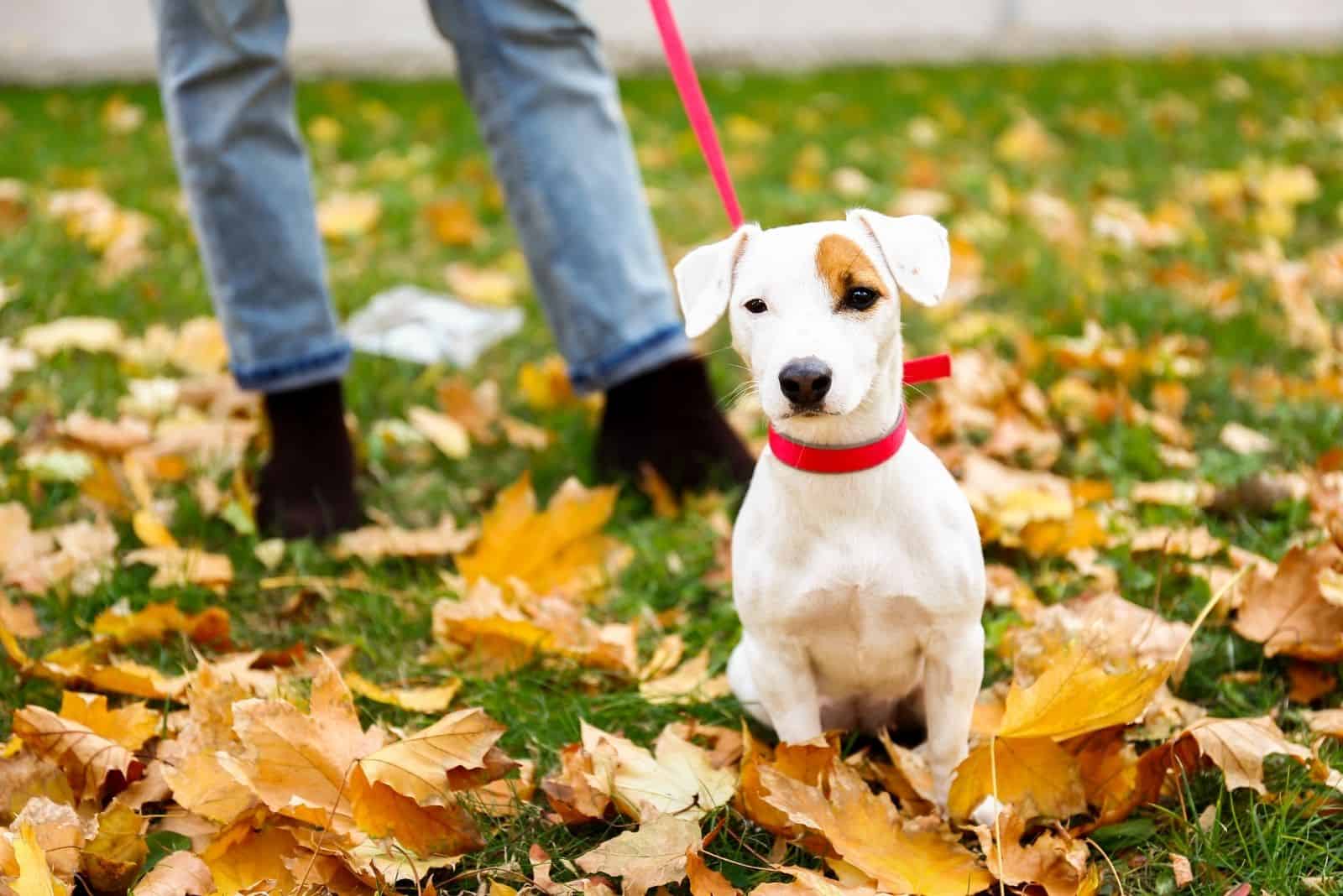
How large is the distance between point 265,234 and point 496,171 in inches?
17.6

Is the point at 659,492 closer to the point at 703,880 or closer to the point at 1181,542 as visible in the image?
the point at 1181,542

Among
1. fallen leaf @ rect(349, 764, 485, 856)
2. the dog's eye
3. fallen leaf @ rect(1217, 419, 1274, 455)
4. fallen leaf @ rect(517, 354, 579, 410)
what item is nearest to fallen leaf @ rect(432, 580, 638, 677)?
fallen leaf @ rect(349, 764, 485, 856)

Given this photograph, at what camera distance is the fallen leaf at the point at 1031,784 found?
1.57 m

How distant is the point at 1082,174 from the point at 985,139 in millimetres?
845

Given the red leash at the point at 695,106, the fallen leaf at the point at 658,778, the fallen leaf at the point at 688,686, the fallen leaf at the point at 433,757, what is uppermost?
the red leash at the point at 695,106

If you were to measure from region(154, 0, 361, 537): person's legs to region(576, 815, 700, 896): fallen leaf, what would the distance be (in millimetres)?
1225

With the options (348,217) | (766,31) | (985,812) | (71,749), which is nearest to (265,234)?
(71,749)

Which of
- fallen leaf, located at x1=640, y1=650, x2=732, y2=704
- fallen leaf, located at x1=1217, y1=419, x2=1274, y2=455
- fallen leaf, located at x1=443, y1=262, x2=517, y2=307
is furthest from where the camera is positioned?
fallen leaf, located at x1=443, y1=262, x2=517, y2=307

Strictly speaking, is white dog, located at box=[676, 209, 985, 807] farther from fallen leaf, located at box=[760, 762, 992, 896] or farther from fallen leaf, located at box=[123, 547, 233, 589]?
fallen leaf, located at box=[123, 547, 233, 589]

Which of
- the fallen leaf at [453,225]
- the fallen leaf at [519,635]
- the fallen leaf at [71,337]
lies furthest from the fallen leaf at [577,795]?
the fallen leaf at [453,225]

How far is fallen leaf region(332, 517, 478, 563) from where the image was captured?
2395 mm

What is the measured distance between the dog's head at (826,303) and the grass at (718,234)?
0.59m

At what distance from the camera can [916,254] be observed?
1443mm

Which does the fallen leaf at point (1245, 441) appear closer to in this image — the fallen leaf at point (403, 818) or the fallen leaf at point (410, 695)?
the fallen leaf at point (410, 695)
